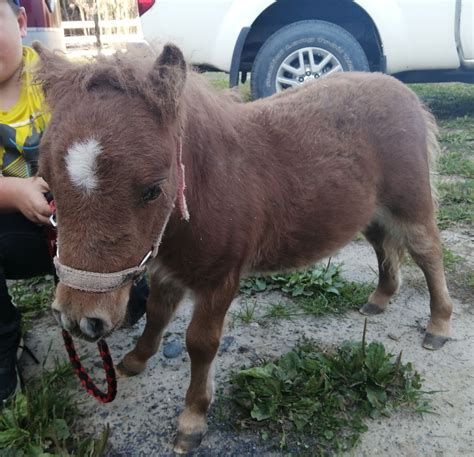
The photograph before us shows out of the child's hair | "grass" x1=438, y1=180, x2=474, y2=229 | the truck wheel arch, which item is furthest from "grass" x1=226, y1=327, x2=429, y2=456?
the truck wheel arch

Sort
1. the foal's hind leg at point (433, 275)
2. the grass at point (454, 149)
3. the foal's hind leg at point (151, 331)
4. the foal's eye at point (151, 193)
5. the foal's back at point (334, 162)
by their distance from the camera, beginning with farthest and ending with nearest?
the grass at point (454, 149), the foal's hind leg at point (433, 275), the foal's hind leg at point (151, 331), the foal's back at point (334, 162), the foal's eye at point (151, 193)

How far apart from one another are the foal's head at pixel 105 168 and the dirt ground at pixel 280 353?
0.90 m

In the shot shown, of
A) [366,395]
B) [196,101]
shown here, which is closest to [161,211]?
[196,101]

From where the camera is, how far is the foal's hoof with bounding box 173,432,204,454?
85.6 inches

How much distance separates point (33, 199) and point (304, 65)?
4457 millimetres

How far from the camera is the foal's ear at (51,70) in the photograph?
5.45ft

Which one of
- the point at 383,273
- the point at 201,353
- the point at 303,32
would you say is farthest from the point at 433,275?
the point at 303,32

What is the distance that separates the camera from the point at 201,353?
7.36ft

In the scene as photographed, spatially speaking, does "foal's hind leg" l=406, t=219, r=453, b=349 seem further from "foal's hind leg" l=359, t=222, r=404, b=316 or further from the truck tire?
the truck tire

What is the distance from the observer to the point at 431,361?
276cm

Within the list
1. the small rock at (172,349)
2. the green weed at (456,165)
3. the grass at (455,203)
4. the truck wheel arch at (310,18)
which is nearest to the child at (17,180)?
the small rock at (172,349)

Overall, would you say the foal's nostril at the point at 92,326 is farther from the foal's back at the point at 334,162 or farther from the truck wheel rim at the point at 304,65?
the truck wheel rim at the point at 304,65

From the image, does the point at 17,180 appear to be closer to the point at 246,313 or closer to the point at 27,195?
the point at 27,195

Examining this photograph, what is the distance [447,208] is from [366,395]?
105 inches
